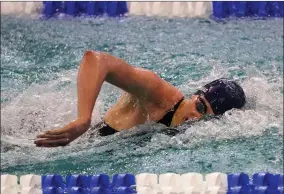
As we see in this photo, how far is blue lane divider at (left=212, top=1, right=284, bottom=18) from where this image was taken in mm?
4883

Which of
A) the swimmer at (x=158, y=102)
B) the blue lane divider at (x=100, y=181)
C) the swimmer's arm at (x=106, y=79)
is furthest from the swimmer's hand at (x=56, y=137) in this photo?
the blue lane divider at (x=100, y=181)

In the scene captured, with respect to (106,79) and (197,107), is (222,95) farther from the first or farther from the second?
(106,79)

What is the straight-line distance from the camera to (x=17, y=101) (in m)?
3.70

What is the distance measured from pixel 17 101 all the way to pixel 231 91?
135cm

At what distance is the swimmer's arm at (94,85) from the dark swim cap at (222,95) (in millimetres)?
210

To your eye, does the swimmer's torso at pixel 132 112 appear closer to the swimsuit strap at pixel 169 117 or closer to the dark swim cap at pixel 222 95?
the swimsuit strap at pixel 169 117

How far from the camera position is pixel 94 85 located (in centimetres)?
223

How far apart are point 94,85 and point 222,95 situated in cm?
82

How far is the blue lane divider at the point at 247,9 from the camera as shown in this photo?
192 inches

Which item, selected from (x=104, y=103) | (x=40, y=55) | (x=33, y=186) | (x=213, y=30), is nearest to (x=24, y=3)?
(x=40, y=55)

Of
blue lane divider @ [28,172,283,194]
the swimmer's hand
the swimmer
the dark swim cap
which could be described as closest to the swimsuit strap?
the swimmer

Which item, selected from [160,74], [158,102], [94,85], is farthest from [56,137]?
[160,74]

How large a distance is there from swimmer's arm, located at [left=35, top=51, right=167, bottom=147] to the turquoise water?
28 centimetres

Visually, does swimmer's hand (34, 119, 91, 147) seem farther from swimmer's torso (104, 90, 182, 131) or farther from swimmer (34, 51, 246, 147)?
swimmer's torso (104, 90, 182, 131)
